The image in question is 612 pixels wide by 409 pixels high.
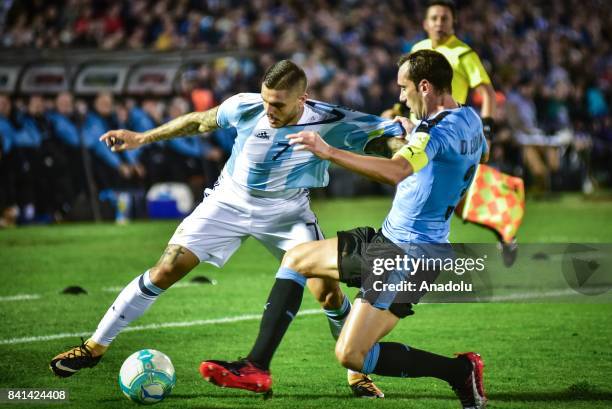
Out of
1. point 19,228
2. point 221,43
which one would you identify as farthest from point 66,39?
point 19,228

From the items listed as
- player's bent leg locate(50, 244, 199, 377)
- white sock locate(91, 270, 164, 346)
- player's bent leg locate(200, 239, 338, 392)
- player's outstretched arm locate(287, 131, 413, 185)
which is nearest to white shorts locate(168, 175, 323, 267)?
player's bent leg locate(50, 244, 199, 377)

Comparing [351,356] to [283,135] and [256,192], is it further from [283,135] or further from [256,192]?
[283,135]

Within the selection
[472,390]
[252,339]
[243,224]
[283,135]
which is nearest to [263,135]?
[283,135]

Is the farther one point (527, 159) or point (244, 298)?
point (527, 159)

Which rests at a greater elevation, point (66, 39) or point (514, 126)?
point (66, 39)

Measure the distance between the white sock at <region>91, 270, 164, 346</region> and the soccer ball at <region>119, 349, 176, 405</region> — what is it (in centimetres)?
49

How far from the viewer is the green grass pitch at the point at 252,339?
242 inches

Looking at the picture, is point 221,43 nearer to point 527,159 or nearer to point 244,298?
point 527,159

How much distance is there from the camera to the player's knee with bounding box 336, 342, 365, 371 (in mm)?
5547

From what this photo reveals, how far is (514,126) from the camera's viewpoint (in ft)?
73.0

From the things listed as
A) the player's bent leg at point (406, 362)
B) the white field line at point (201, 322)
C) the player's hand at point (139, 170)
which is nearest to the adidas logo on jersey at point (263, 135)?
→ the player's bent leg at point (406, 362)

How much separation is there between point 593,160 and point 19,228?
46.5ft

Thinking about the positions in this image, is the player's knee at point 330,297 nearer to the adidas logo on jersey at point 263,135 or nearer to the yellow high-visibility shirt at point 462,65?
the adidas logo on jersey at point 263,135

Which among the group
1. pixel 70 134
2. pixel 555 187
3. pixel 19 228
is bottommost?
pixel 555 187
